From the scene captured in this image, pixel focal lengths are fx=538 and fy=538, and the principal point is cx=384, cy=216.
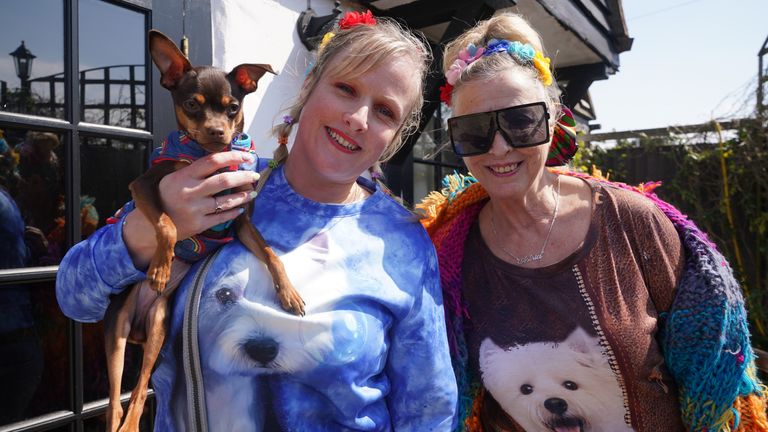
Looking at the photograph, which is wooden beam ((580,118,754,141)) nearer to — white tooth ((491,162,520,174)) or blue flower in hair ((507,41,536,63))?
blue flower in hair ((507,41,536,63))

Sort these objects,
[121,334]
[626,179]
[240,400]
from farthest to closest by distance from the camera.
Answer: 1. [626,179]
2. [121,334]
3. [240,400]

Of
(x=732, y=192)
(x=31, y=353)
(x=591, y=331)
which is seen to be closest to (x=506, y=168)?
(x=591, y=331)

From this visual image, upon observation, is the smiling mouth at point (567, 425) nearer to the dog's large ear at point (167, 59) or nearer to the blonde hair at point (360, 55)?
the blonde hair at point (360, 55)

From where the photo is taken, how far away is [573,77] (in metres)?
6.11

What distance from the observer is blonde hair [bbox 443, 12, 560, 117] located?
1.97 meters

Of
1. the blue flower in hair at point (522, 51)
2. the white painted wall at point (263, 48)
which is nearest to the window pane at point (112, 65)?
the white painted wall at point (263, 48)

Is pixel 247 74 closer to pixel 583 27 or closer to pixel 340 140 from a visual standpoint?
pixel 340 140

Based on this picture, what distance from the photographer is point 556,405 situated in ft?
6.16

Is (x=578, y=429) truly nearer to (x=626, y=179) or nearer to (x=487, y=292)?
(x=487, y=292)

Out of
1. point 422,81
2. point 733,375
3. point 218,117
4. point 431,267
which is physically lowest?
point 733,375

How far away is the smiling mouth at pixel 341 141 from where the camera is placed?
150cm

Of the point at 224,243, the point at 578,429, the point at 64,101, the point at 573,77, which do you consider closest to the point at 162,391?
the point at 224,243

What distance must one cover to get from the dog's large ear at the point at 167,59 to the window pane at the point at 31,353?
1298mm

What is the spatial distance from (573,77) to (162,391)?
5.82 m
